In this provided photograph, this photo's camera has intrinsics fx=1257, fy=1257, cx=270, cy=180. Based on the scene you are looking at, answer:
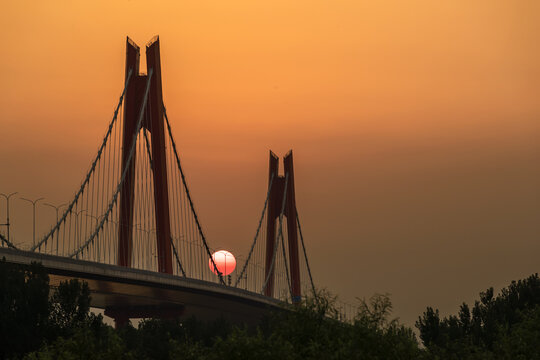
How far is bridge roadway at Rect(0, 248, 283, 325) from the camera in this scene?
59.2m

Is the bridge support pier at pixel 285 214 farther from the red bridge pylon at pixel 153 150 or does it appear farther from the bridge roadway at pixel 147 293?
the red bridge pylon at pixel 153 150

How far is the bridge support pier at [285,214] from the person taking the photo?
105688 millimetres

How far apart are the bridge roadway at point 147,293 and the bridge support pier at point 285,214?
42.2 feet

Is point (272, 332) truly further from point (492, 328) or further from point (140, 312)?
point (140, 312)

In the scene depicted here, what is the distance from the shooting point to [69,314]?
→ 171 ft

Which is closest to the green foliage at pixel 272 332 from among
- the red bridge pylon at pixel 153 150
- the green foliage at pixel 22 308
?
the green foliage at pixel 22 308

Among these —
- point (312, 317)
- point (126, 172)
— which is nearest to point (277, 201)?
point (126, 172)

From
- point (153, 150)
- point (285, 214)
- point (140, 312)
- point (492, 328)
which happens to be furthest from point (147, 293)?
point (285, 214)

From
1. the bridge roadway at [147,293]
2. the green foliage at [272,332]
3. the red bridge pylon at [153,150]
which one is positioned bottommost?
the green foliage at [272,332]

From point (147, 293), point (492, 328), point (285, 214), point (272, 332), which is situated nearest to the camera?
point (272, 332)

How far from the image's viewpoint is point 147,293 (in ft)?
242

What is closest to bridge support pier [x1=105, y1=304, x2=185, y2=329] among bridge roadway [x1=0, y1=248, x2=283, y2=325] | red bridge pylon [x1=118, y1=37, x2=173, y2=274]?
bridge roadway [x1=0, y1=248, x2=283, y2=325]

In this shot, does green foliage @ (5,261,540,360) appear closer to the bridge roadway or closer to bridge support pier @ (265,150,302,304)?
the bridge roadway

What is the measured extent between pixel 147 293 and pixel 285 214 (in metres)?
41.3
